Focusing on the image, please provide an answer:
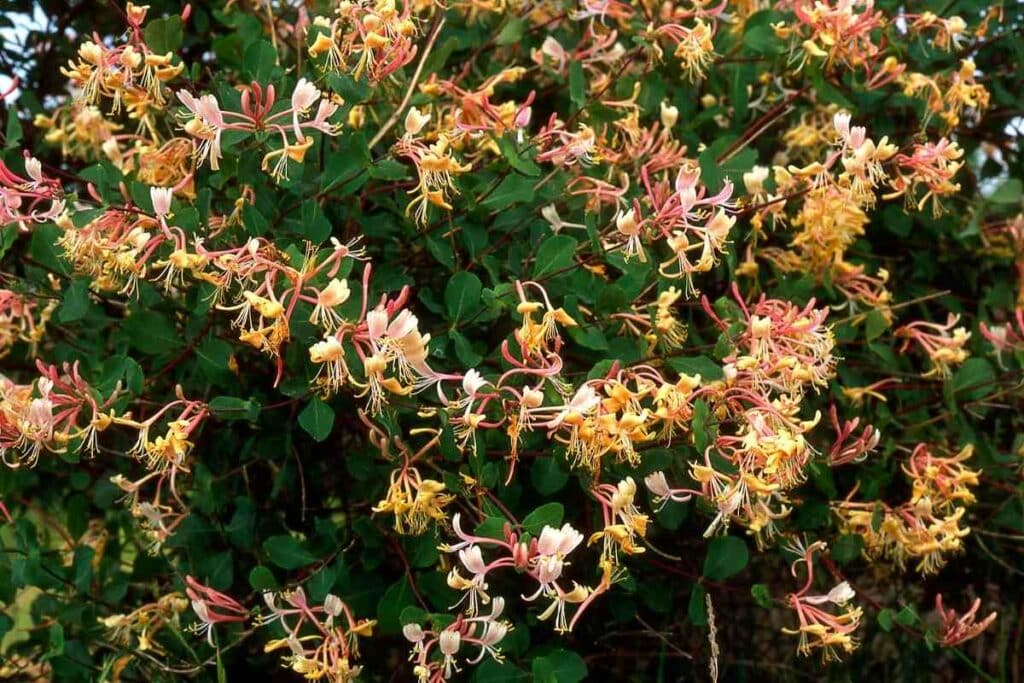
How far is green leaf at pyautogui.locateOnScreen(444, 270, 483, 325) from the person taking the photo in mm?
1564

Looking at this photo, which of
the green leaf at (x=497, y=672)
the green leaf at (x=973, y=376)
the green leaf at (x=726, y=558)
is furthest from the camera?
the green leaf at (x=973, y=376)

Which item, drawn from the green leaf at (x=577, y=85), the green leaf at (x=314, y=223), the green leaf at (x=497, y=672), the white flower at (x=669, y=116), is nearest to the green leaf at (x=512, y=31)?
the green leaf at (x=577, y=85)

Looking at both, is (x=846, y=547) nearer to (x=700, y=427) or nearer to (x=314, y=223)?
(x=700, y=427)

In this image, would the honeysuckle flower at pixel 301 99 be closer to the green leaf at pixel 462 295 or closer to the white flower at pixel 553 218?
the green leaf at pixel 462 295

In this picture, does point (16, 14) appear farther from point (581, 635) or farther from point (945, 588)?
point (945, 588)

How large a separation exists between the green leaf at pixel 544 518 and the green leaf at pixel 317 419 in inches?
10.8

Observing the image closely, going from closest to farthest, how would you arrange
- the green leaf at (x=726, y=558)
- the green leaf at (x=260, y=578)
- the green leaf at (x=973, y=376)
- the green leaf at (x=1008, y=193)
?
the green leaf at (x=260, y=578) < the green leaf at (x=726, y=558) < the green leaf at (x=973, y=376) < the green leaf at (x=1008, y=193)

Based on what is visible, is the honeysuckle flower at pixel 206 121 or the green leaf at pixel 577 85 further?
the green leaf at pixel 577 85

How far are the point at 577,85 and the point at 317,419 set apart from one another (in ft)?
2.20

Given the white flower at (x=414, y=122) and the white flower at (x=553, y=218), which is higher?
the white flower at (x=414, y=122)

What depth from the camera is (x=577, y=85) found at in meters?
1.81

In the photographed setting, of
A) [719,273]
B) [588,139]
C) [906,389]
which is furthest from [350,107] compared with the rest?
[906,389]

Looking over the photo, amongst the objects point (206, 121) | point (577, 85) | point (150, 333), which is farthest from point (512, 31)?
point (150, 333)

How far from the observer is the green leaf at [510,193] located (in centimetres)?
163
